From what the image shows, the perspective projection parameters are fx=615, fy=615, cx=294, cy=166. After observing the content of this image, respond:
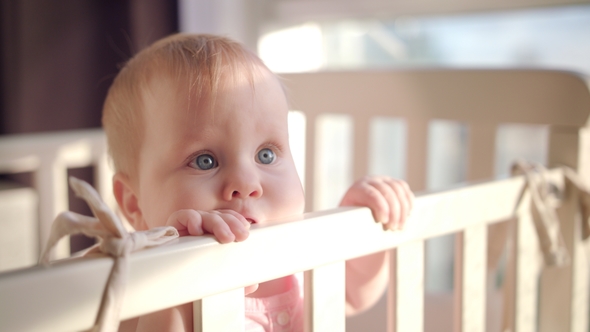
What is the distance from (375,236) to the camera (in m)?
0.66

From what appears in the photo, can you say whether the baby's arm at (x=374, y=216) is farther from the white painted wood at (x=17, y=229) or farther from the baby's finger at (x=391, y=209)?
the white painted wood at (x=17, y=229)

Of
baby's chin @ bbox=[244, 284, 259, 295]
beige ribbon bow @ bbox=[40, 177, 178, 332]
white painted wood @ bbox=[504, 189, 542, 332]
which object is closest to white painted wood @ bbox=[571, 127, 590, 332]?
white painted wood @ bbox=[504, 189, 542, 332]

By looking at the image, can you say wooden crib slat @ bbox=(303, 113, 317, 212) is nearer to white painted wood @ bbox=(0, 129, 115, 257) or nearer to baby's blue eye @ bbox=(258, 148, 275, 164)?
white painted wood @ bbox=(0, 129, 115, 257)

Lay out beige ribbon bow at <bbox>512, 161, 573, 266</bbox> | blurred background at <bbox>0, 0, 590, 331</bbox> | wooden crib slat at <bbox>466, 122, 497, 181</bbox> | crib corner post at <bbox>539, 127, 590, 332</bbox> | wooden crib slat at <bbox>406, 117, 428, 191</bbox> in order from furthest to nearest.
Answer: blurred background at <bbox>0, 0, 590, 331</bbox>, wooden crib slat at <bbox>406, 117, 428, 191</bbox>, wooden crib slat at <bbox>466, 122, 497, 181</bbox>, crib corner post at <bbox>539, 127, 590, 332</bbox>, beige ribbon bow at <bbox>512, 161, 573, 266</bbox>

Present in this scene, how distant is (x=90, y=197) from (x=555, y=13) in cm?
141

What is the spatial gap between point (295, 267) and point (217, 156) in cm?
20

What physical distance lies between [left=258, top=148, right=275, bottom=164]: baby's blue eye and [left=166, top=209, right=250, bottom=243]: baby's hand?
19cm

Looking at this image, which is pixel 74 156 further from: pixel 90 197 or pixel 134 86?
A: pixel 90 197

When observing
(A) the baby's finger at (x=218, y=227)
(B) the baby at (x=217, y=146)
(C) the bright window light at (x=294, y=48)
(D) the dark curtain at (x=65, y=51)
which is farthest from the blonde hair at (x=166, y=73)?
(C) the bright window light at (x=294, y=48)

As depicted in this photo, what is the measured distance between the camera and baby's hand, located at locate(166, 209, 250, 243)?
52 centimetres

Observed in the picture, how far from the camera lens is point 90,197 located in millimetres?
447

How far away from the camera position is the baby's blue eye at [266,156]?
2.50 feet

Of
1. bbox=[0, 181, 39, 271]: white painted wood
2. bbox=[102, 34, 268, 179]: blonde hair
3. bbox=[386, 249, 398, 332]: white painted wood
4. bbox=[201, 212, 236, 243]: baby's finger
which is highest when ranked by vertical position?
bbox=[102, 34, 268, 179]: blonde hair

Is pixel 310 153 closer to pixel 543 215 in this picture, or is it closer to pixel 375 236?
pixel 543 215
